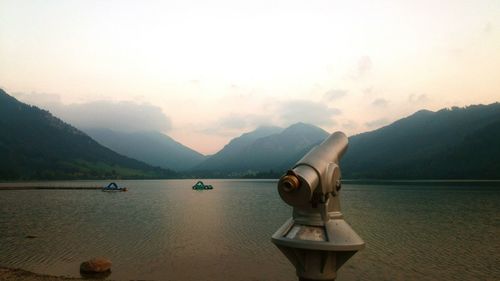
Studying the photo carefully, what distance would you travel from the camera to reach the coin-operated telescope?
20.6 ft

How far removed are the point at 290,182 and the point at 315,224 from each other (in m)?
1.11

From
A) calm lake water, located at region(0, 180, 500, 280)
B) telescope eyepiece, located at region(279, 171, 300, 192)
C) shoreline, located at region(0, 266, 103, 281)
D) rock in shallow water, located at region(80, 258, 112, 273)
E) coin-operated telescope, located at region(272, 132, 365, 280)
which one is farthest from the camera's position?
calm lake water, located at region(0, 180, 500, 280)

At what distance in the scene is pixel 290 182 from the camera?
20.0ft

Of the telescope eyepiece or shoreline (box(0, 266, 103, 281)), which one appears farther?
shoreline (box(0, 266, 103, 281))

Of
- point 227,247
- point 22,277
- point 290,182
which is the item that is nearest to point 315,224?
point 290,182

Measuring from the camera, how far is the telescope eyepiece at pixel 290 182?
20.0 feet

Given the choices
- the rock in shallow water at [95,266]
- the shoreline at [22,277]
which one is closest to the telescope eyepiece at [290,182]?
the shoreline at [22,277]

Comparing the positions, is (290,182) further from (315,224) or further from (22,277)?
(22,277)

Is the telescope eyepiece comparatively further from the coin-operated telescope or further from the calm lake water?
the calm lake water

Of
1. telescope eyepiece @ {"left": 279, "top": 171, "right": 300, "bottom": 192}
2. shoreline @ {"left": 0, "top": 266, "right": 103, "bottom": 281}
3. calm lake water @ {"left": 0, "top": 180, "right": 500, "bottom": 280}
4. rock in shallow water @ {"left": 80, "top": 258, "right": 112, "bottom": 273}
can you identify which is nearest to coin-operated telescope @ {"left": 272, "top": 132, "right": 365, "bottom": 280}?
telescope eyepiece @ {"left": 279, "top": 171, "right": 300, "bottom": 192}

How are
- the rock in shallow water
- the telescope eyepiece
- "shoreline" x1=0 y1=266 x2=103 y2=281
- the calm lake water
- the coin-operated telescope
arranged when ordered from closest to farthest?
1. the telescope eyepiece
2. the coin-operated telescope
3. "shoreline" x1=0 y1=266 x2=103 y2=281
4. the rock in shallow water
5. the calm lake water

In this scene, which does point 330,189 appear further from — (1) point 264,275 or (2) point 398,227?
(2) point 398,227

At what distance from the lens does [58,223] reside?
171ft

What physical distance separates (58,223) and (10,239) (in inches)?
528
